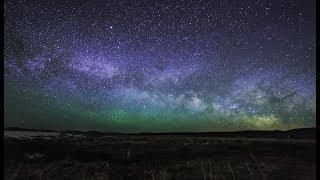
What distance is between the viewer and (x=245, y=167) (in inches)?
976

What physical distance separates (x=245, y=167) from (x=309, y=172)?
399 cm

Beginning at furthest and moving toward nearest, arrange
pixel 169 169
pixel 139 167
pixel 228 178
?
pixel 139 167, pixel 169 169, pixel 228 178

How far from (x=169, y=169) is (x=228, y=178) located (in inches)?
172

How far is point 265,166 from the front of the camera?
25.2 m

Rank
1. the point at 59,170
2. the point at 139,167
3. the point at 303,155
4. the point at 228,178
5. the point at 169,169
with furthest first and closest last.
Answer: the point at 303,155 < the point at 139,167 < the point at 169,169 < the point at 59,170 < the point at 228,178

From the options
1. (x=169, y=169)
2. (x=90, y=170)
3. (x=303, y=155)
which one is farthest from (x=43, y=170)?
(x=303, y=155)

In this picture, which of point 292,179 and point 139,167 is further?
point 139,167

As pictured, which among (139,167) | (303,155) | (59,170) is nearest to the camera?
(59,170)

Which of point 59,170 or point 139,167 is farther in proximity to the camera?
point 139,167
